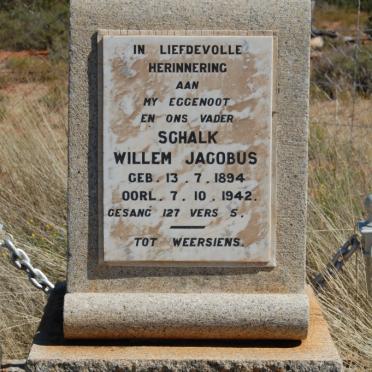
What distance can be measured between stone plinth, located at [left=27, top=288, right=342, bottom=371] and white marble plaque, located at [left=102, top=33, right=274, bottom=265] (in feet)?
0.96

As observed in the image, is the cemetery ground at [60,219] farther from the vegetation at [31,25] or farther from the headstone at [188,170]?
the vegetation at [31,25]

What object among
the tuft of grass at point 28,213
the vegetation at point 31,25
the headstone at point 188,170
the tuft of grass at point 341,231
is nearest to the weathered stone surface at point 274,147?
the headstone at point 188,170

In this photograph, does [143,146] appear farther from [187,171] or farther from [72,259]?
[72,259]

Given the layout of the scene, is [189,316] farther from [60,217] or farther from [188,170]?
[60,217]

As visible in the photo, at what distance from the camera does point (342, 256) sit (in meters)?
3.67

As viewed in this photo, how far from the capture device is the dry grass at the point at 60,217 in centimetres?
390

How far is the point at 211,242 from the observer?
2.96 m

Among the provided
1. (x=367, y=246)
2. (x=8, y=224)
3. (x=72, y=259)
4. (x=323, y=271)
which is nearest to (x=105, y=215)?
(x=72, y=259)

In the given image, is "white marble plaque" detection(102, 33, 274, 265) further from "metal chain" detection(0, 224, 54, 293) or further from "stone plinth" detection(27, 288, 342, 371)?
"metal chain" detection(0, 224, 54, 293)

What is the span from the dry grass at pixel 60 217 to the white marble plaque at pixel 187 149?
3.50 feet

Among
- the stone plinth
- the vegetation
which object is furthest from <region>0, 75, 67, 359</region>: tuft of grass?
the vegetation

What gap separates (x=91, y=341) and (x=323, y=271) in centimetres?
139

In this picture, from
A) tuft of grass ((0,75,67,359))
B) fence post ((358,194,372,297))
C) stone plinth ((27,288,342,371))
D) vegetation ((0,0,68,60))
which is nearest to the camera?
stone plinth ((27,288,342,371))

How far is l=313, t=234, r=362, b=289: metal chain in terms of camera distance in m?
3.59
